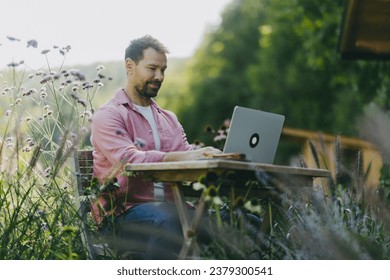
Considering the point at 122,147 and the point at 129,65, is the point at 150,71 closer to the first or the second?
the point at 129,65

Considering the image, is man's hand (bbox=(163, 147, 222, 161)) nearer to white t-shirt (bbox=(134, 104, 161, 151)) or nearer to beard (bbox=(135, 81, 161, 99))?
white t-shirt (bbox=(134, 104, 161, 151))

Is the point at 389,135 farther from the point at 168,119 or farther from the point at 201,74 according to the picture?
the point at 201,74

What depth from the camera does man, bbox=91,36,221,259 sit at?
4.18 metres

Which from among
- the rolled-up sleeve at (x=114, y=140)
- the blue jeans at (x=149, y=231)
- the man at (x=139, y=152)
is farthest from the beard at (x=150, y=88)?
the blue jeans at (x=149, y=231)

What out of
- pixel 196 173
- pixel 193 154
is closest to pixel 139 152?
pixel 193 154

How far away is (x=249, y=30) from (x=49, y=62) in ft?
127

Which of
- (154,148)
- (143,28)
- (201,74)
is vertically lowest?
(201,74)

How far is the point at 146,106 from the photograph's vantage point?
16.3ft

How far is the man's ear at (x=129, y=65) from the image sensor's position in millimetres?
4852

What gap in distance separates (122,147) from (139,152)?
118 mm

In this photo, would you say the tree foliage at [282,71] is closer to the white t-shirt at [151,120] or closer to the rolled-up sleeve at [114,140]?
the white t-shirt at [151,120]

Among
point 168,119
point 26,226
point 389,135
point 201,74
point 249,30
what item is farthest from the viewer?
point 201,74

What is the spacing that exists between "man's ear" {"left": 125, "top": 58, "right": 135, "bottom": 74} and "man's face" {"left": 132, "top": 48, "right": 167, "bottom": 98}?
3 centimetres
